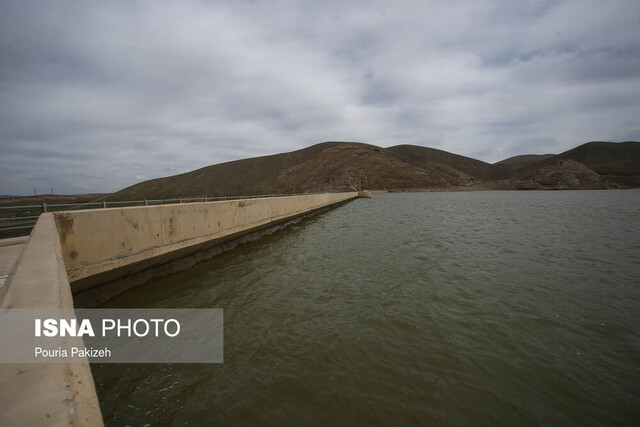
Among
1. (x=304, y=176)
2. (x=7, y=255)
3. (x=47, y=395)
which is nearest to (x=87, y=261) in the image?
(x=7, y=255)

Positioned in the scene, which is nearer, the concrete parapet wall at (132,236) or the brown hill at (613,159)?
the concrete parapet wall at (132,236)

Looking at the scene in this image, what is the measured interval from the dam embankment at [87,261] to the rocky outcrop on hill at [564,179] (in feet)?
403

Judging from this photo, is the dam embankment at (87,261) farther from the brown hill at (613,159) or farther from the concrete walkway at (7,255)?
the brown hill at (613,159)

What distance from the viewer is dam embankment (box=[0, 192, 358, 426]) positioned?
3.99ft

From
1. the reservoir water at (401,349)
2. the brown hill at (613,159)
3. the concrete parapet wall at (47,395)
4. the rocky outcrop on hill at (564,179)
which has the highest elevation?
the brown hill at (613,159)

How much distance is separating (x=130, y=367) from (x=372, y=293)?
399cm

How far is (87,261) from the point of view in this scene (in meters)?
4.92

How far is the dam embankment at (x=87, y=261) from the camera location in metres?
1.22

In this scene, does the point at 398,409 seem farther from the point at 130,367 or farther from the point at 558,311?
the point at 558,311

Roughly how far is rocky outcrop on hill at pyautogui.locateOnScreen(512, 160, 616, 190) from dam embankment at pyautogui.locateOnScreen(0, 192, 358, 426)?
12281cm

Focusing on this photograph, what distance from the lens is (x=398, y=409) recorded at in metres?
2.69

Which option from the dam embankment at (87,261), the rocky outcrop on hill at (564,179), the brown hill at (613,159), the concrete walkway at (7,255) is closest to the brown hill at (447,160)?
the brown hill at (613,159)

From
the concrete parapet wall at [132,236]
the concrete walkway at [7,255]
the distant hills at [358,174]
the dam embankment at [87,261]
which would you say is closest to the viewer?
the dam embankment at [87,261]

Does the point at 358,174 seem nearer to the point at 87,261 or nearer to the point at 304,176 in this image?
the point at 304,176
